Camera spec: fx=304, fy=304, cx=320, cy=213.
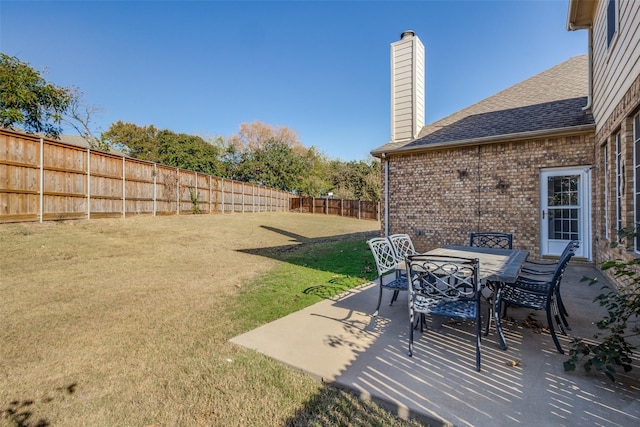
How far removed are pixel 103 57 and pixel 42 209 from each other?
12.1 meters

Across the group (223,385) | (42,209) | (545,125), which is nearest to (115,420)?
(223,385)

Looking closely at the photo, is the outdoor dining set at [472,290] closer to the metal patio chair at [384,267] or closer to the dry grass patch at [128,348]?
the metal patio chair at [384,267]

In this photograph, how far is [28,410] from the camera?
204cm

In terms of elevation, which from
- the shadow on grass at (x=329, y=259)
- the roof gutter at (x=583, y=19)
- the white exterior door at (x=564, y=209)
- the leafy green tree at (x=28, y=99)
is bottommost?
the shadow on grass at (x=329, y=259)

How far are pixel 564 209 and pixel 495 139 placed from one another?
7.37ft

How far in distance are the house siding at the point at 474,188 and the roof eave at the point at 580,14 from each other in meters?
2.27

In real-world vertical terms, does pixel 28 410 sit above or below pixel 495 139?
below

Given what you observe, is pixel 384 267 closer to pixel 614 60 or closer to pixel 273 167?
pixel 614 60

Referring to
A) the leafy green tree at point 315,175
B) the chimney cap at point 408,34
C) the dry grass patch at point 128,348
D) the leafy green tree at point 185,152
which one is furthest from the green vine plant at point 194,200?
the leafy green tree at point 315,175

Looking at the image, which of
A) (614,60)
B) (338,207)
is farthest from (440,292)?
(338,207)

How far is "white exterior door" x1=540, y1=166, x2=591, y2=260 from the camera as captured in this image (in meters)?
6.78

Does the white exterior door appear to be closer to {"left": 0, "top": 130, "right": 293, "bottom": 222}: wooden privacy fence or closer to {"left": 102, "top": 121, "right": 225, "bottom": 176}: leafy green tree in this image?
{"left": 0, "top": 130, "right": 293, "bottom": 222}: wooden privacy fence

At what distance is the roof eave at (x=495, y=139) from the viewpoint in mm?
6637

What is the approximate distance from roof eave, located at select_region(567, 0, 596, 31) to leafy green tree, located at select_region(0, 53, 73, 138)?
17.8 metres
